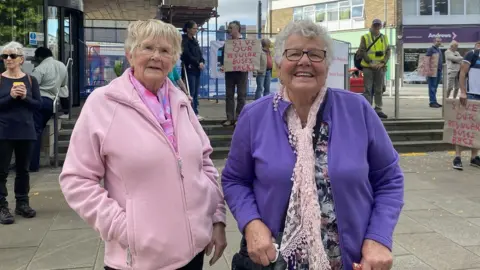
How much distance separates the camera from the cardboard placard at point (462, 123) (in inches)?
286

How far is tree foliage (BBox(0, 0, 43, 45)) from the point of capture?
8.53m

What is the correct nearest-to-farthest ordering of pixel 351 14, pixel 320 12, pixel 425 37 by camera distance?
pixel 425 37
pixel 351 14
pixel 320 12

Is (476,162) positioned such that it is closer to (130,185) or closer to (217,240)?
(217,240)

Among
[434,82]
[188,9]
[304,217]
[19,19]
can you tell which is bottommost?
[304,217]

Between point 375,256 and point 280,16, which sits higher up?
point 280,16

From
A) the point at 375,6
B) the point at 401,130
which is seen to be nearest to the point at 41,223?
the point at 401,130

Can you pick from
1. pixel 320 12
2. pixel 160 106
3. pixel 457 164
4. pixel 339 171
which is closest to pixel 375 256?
pixel 339 171

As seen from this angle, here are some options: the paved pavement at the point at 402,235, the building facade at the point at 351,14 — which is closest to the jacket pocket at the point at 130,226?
the paved pavement at the point at 402,235

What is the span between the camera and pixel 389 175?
2.07 meters

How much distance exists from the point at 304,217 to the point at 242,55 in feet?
24.5

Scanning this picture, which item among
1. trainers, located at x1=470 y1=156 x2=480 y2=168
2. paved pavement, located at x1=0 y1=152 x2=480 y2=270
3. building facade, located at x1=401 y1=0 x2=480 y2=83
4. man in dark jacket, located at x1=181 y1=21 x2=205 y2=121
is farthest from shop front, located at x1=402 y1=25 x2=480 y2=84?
paved pavement, located at x1=0 y1=152 x2=480 y2=270

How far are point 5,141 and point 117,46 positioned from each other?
Result: 983 cm

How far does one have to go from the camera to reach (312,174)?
194 centimetres

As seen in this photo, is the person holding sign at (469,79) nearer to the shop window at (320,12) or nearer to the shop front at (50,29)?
the shop front at (50,29)
